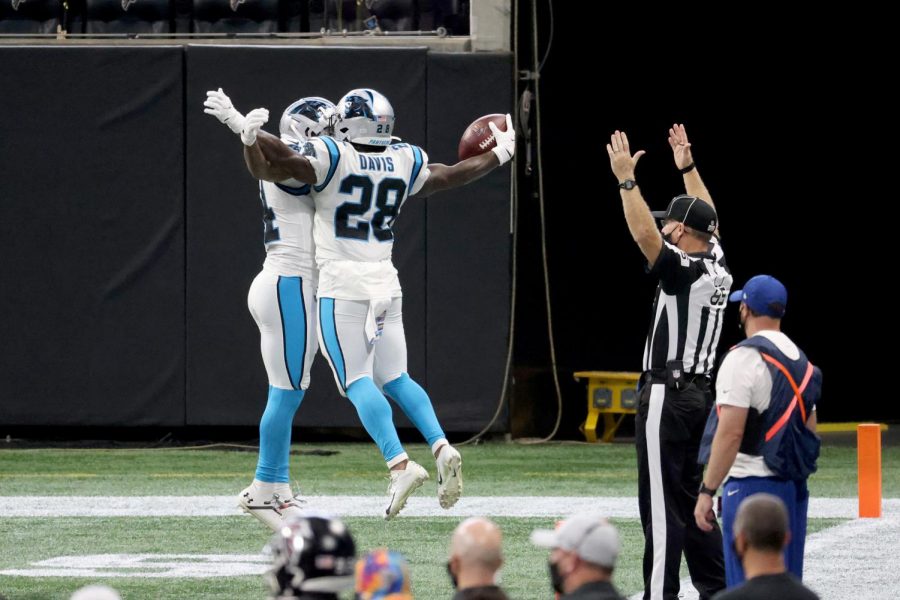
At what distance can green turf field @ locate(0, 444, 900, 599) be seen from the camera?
275 inches

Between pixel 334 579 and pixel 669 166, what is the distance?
14.2 metres

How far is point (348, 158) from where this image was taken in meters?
7.45

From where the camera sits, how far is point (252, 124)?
6844 mm

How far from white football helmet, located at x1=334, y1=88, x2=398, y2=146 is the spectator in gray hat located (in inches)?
160

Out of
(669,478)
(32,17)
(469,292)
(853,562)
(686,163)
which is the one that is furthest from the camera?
(32,17)

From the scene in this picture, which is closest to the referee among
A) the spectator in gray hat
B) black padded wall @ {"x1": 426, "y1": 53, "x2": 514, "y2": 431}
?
the spectator in gray hat

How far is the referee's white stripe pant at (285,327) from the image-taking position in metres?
7.71

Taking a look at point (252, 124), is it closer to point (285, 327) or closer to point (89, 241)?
point (285, 327)

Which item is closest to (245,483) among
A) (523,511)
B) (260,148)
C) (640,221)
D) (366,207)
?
(523,511)

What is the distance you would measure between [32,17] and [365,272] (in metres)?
8.29

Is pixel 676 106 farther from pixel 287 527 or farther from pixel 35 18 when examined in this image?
pixel 287 527

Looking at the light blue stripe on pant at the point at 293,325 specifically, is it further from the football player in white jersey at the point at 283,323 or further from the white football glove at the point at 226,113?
the white football glove at the point at 226,113

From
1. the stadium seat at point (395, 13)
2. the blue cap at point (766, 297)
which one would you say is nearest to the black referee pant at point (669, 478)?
the blue cap at point (766, 297)

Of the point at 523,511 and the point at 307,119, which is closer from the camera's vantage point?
the point at 307,119
